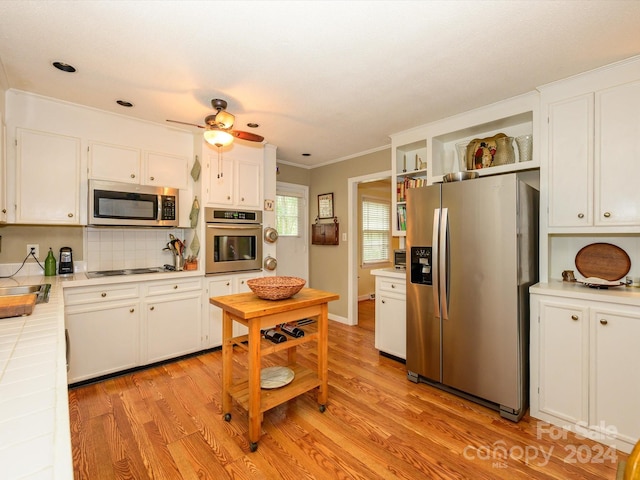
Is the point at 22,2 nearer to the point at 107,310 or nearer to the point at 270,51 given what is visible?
the point at 270,51

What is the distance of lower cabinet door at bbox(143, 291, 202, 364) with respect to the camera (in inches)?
116

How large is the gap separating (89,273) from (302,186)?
3.08 m

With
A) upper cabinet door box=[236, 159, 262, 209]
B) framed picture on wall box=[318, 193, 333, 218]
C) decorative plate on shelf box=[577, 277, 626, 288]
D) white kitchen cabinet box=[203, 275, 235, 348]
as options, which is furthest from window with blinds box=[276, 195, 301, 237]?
decorative plate on shelf box=[577, 277, 626, 288]

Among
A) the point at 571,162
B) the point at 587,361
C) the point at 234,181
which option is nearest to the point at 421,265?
the point at 587,361

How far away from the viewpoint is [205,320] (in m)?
3.31

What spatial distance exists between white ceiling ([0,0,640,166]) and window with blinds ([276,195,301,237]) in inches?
82.0

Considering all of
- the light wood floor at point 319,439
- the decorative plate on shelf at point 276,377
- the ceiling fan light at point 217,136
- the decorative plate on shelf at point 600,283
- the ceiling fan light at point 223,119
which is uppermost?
the ceiling fan light at point 223,119

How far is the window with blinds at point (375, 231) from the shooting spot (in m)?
6.06

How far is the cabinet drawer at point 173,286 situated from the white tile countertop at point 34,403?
1558 millimetres

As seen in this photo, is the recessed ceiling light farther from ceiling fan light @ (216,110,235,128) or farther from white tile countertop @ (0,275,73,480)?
white tile countertop @ (0,275,73,480)

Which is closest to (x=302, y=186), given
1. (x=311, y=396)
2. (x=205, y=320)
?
(x=205, y=320)

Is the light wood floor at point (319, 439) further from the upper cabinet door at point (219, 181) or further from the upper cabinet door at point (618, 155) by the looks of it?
the upper cabinet door at point (219, 181)

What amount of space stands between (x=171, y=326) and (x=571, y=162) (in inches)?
147

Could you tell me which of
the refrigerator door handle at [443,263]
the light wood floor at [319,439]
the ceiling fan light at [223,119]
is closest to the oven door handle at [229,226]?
the ceiling fan light at [223,119]
